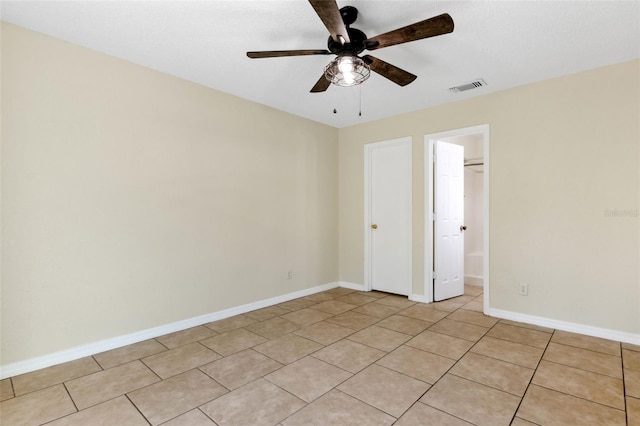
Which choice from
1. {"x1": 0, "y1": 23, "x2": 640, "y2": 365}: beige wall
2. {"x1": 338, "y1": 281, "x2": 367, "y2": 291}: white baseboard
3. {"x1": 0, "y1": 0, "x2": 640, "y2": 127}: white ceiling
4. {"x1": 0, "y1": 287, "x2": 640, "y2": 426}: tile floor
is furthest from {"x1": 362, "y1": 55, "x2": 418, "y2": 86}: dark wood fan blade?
{"x1": 338, "y1": 281, "x2": 367, "y2": 291}: white baseboard

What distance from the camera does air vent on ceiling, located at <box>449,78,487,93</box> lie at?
326cm

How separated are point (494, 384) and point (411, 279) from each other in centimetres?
216

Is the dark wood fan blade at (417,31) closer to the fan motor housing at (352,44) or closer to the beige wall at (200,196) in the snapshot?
the fan motor housing at (352,44)

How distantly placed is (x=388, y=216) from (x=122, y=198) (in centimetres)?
331

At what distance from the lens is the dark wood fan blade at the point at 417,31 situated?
5.65ft

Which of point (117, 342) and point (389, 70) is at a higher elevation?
point (389, 70)

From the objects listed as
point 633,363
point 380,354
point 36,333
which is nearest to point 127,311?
point 36,333

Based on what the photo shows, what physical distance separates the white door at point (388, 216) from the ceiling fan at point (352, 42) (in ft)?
6.82

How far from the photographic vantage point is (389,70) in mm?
2336

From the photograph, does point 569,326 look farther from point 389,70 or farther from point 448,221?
point 389,70

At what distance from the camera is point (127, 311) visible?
2.83 metres

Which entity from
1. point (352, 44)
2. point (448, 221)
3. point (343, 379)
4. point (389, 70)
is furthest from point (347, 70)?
point (448, 221)

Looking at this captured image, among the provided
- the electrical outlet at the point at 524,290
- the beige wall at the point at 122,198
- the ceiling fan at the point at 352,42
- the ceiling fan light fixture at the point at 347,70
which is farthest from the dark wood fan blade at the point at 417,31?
the electrical outlet at the point at 524,290

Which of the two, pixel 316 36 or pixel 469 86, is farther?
pixel 469 86
